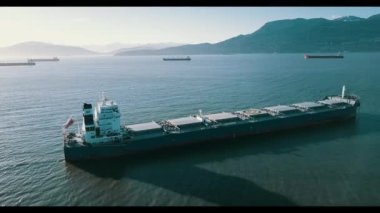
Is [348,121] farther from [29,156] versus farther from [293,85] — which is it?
[29,156]

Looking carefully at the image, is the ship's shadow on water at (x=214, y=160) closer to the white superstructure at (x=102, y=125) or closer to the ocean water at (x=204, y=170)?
the ocean water at (x=204, y=170)

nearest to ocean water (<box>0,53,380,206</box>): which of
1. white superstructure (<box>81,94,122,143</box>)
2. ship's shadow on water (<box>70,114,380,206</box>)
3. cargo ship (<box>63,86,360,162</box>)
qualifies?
ship's shadow on water (<box>70,114,380,206</box>)

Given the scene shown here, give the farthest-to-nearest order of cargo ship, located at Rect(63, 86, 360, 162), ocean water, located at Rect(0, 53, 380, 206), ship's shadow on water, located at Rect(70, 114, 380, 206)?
1. cargo ship, located at Rect(63, 86, 360, 162)
2. ship's shadow on water, located at Rect(70, 114, 380, 206)
3. ocean water, located at Rect(0, 53, 380, 206)

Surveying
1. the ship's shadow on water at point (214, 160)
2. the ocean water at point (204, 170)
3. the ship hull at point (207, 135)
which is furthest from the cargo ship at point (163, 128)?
the ocean water at point (204, 170)

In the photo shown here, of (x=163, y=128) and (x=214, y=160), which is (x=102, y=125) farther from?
(x=214, y=160)

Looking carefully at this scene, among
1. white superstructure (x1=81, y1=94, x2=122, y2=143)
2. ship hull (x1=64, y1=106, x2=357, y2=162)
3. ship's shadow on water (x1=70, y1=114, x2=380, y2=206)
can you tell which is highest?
white superstructure (x1=81, y1=94, x2=122, y2=143)

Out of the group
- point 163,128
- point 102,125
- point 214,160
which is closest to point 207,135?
point 163,128

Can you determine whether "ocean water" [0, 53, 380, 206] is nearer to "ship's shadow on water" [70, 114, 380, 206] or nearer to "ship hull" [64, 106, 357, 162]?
"ship's shadow on water" [70, 114, 380, 206]

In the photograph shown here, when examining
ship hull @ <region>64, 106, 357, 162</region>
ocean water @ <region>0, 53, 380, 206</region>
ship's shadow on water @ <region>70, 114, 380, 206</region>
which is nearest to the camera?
ocean water @ <region>0, 53, 380, 206</region>
